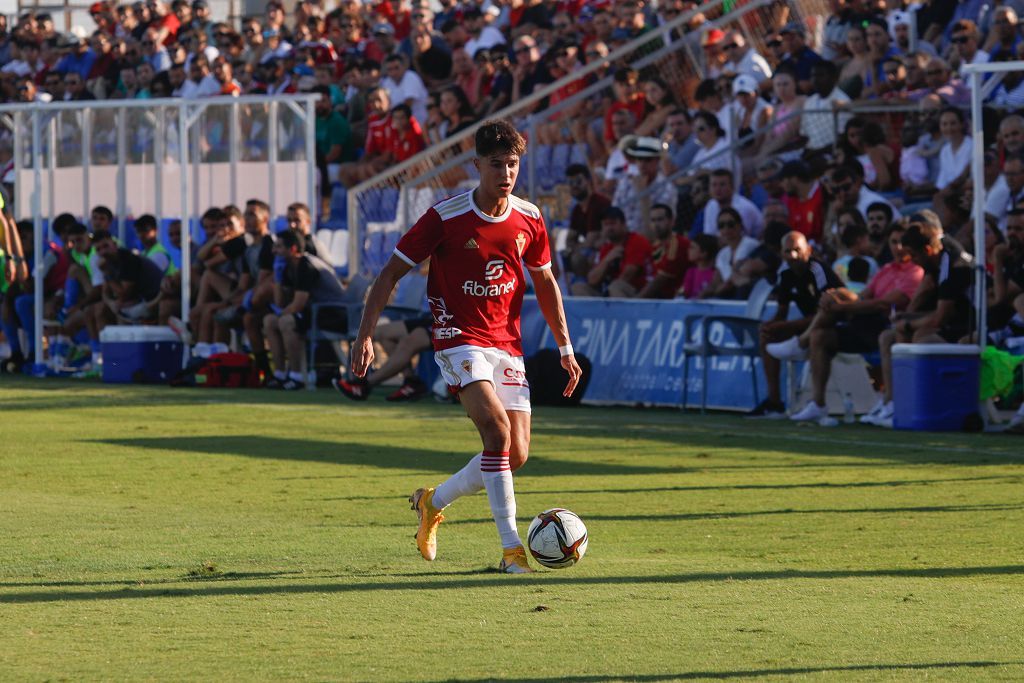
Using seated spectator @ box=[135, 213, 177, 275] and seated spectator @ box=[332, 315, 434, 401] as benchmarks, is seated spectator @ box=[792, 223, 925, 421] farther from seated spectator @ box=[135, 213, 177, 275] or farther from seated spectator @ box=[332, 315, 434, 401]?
seated spectator @ box=[135, 213, 177, 275]

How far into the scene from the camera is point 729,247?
1897 cm

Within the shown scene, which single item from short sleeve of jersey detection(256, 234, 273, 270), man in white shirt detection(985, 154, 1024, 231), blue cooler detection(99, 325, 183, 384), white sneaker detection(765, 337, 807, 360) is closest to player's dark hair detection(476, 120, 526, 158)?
white sneaker detection(765, 337, 807, 360)

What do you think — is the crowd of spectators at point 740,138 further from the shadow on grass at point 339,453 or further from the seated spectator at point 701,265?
the shadow on grass at point 339,453

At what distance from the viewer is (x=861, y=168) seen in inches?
744

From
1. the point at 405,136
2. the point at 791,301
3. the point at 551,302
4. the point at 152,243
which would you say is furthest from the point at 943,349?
the point at 405,136

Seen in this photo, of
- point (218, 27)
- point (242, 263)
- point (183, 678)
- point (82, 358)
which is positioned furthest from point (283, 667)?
point (218, 27)

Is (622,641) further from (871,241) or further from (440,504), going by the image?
(871,241)

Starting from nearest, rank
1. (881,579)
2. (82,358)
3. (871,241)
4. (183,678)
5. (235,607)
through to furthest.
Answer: (183,678) < (235,607) < (881,579) < (871,241) < (82,358)

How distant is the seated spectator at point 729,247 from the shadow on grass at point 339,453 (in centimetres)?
520

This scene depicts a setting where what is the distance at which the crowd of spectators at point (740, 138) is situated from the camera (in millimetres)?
16562

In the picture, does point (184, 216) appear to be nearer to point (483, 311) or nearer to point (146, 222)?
point (146, 222)

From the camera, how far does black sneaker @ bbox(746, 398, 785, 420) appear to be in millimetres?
17078

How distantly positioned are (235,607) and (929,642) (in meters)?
2.75

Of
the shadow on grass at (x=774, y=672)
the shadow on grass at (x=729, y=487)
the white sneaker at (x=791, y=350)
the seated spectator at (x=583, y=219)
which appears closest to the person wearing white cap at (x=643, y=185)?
the seated spectator at (x=583, y=219)
